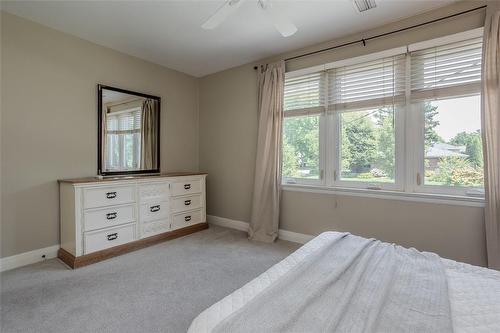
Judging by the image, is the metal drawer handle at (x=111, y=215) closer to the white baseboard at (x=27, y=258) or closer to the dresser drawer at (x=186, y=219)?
the white baseboard at (x=27, y=258)

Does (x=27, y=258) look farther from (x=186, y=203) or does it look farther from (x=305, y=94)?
(x=305, y=94)

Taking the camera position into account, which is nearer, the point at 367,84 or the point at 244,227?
the point at 367,84

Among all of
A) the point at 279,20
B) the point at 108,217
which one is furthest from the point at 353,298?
the point at 108,217

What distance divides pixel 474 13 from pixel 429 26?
323 millimetres

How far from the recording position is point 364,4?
7.28 feet

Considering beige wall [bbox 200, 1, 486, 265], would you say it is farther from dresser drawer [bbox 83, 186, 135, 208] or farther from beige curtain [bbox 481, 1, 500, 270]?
dresser drawer [bbox 83, 186, 135, 208]

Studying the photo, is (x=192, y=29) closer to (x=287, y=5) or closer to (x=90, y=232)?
(x=287, y=5)

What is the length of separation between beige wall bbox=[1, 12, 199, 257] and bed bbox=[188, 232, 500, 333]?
108 inches

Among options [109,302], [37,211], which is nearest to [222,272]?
[109,302]

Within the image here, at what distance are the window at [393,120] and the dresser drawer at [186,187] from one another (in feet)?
4.51

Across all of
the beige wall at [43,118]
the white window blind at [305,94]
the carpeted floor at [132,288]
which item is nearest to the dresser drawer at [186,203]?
the carpeted floor at [132,288]

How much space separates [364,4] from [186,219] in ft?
10.7

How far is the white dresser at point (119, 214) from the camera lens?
8.24 ft

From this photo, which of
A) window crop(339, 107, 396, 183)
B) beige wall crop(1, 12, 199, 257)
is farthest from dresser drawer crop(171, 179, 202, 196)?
window crop(339, 107, 396, 183)
